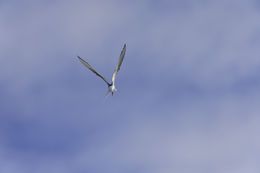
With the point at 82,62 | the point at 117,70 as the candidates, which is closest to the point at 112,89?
the point at 117,70

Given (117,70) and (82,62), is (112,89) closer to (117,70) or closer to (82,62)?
(117,70)

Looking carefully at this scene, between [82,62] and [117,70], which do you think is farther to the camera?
[117,70]

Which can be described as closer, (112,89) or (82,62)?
(82,62)
